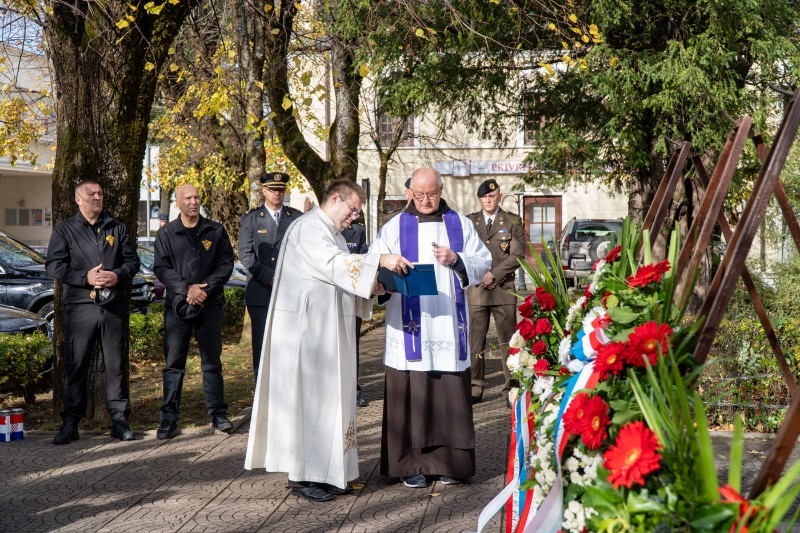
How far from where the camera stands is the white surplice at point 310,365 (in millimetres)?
6102

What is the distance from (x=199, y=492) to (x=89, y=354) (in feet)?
7.47

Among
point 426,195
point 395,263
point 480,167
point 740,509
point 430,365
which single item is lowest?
point 430,365

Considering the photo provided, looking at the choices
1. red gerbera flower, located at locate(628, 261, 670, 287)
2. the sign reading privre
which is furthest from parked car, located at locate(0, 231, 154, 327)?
the sign reading privre

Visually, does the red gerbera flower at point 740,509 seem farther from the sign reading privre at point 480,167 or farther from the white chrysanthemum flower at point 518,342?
the sign reading privre at point 480,167

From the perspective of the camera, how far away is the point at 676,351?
329cm

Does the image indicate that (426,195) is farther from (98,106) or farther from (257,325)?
(98,106)

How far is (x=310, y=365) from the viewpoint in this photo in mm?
6207

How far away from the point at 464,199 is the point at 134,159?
97.7 ft

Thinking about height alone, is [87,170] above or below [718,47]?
below

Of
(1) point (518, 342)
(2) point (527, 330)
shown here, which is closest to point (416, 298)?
(1) point (518, 342)

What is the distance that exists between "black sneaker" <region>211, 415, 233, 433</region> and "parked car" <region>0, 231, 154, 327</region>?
6.94m

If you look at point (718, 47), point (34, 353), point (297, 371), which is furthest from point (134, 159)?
point (718, 47)

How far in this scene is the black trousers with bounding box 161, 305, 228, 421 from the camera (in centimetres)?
818

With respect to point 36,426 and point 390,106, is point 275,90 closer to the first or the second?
point 390,106
